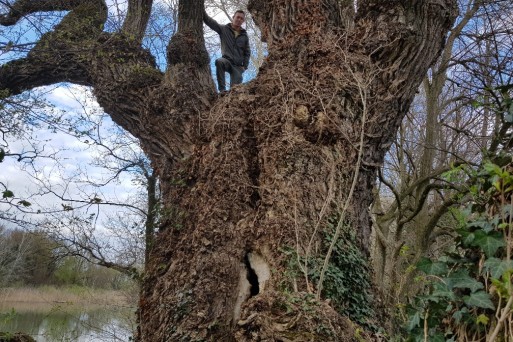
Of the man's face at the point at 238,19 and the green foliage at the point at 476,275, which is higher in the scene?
the man's face at the point at 238,19

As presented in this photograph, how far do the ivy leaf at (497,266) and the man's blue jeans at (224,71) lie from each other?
5.10 metres

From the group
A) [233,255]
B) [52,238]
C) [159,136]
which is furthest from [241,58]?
[52,238]

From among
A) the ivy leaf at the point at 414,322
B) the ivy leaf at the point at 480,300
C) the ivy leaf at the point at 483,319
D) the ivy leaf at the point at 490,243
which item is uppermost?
the ivy leaf at the point at 490,243

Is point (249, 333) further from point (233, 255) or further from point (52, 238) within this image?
point (52, 238)

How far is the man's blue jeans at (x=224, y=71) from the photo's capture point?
643 centimetres

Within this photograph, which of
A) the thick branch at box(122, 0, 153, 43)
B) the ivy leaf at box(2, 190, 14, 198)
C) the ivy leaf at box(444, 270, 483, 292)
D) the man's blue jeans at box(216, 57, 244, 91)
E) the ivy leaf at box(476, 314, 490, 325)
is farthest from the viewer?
the man's blue jeans at box(216, 57, 244, 91)

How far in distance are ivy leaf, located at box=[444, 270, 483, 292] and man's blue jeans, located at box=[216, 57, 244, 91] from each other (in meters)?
4.97

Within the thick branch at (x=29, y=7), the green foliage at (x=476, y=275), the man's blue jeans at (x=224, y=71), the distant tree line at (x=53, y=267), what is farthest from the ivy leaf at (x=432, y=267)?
the distant tree line at (x=53, y=267)

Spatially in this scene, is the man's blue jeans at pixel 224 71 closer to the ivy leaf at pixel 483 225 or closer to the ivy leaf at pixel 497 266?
the ivy leaf at pixel 483 225

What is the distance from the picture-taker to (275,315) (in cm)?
304

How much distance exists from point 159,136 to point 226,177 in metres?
1.33

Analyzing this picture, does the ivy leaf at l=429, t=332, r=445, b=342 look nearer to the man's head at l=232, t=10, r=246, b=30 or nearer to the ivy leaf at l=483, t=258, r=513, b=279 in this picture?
the ivy leaf at l=483, t=258, r=513, b=279

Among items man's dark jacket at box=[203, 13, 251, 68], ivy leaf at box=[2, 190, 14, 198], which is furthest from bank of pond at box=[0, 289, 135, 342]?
ivy leaf at box=[2, 190, 14, 198]

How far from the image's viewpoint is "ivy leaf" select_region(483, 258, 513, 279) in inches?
65.4
